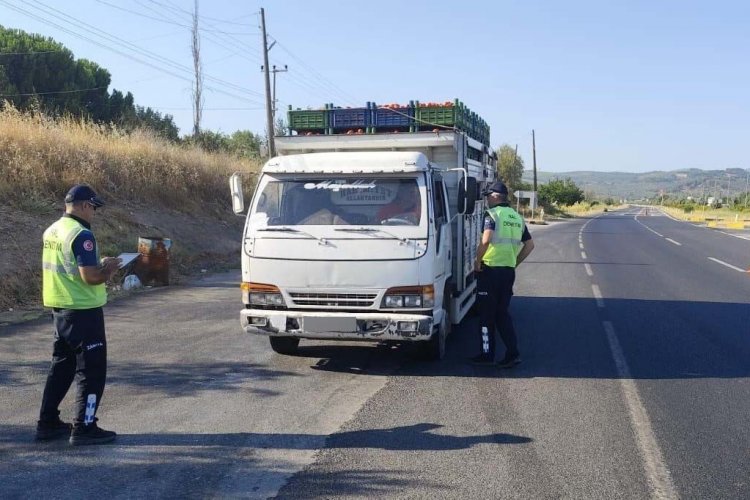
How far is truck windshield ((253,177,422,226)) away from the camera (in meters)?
7.09

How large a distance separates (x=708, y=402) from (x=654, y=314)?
499 cm

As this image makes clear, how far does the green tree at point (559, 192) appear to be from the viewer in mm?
89144

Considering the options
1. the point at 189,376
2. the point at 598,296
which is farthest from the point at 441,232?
the point at 598,296

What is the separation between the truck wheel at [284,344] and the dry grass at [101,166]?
850cm

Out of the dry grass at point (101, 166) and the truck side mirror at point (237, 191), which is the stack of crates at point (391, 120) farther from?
the dry grass at point (101, 166)

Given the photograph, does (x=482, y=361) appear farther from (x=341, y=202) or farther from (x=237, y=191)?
(x=237, y=191)

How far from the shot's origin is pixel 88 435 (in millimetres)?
4980

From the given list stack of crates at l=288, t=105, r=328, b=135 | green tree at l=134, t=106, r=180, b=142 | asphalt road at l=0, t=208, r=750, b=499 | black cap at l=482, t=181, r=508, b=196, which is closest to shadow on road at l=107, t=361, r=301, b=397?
asphalt road at l=0, t=208, r=750, b=499

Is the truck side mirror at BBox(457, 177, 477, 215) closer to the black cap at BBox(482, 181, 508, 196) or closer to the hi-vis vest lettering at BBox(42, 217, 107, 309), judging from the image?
the black cap at BBox(482, 181, 508, 196)

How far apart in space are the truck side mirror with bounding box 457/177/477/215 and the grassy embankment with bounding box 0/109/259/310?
23.6 ft

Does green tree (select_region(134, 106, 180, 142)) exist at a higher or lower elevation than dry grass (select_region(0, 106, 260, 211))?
higher

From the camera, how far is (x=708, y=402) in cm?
615

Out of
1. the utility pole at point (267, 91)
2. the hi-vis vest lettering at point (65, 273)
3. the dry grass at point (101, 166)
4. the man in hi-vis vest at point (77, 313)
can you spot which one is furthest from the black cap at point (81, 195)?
the utility pole at point (267, 91)

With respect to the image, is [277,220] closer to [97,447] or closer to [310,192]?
[310,192]
